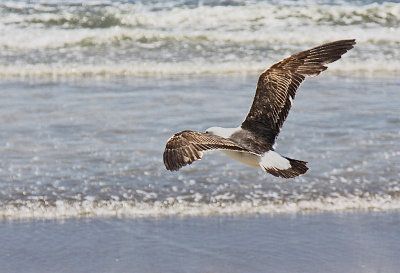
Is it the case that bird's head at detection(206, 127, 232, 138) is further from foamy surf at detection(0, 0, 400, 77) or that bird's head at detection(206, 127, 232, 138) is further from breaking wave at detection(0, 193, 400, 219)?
foamy surf at detection(0, 0, 400, 77)

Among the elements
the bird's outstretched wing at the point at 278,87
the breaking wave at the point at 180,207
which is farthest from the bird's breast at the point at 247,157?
the breaking wave at the point at 180,207

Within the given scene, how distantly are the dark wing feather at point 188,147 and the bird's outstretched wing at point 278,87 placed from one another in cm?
87

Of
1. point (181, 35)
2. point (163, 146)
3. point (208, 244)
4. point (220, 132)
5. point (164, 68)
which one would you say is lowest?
point (208, 244)

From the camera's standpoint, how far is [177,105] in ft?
28.6

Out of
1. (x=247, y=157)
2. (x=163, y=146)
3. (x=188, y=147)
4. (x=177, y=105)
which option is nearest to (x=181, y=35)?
(x=177, y=105)

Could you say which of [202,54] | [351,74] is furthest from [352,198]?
[202,54]

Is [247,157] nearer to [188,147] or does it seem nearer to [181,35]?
[188,147]

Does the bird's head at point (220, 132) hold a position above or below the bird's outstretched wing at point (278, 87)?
below

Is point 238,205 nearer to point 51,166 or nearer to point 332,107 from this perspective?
point 51,166

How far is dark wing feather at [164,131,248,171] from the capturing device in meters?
4.57

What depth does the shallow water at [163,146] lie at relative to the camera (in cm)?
598

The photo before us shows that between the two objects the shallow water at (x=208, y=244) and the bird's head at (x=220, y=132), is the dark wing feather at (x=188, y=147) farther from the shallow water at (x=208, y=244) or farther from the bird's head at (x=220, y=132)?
the shallow water at (x=208, y=244)

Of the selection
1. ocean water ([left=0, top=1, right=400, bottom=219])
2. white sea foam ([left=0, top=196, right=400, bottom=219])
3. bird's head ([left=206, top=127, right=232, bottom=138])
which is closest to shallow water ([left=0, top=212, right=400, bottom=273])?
white sea foam ([left=0, top=196, right=400, bottom=219])

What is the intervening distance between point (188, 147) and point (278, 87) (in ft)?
4.46
